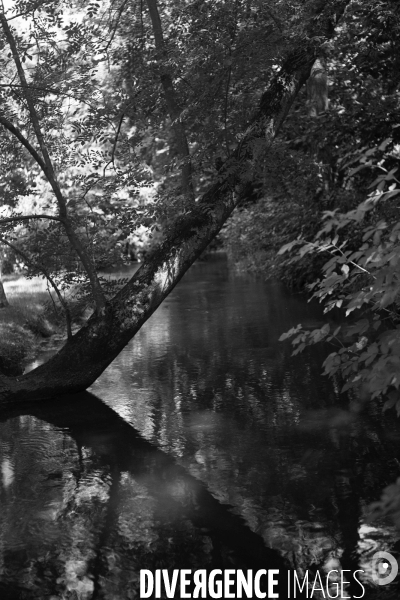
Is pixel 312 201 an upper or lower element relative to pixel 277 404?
upper

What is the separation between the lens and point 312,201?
21641 mm

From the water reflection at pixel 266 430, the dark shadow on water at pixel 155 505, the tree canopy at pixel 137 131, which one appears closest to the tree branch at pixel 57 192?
the tree canopy at pixel 137 131

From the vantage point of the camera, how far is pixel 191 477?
7.32m

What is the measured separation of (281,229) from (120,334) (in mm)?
14102

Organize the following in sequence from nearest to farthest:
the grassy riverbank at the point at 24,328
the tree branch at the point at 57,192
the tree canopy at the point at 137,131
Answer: the tree branch at the point at 57,192
the tree canopy at the point at 137,131
the grassy riverbank at the point at 24,328

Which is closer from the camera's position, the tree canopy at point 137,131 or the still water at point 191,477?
the still water at point 191,477

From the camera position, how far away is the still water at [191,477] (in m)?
5.46

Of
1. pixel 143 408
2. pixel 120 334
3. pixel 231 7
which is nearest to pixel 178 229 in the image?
pixel 120 334

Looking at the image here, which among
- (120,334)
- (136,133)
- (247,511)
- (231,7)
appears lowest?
(247,511)

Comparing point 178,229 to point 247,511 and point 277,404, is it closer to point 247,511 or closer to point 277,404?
point 277,404

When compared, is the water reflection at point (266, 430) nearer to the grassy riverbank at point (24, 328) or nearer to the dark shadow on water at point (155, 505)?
the dark shadow on water at point (155, 505)

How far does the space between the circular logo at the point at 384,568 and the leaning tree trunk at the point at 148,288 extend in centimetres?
620

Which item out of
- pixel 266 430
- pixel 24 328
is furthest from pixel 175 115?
pixel 266 430

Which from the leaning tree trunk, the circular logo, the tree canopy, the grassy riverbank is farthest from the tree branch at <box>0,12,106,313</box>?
the circular logo
